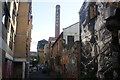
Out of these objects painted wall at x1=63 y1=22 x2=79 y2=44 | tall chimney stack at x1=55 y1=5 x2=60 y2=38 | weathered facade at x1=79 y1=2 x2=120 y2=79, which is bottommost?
weathered facade at x1=79 y1=2 x2=120 y2=79

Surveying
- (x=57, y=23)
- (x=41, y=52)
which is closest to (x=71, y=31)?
(x=57, y=23)

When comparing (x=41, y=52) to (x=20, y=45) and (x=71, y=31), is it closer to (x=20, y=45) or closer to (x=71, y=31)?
(x=20, y=45)

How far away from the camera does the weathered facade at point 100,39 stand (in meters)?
8.05

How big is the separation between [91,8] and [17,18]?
1364 centimetres

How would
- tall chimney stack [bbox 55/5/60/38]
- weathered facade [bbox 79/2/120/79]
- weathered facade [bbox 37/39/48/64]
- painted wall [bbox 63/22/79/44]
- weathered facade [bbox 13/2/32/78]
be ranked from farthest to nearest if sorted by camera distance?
weathered facade [bbox 37/39/48/64]
tall chimney stack [bbox 55/5/60/38]
weathered facade [bbox 13/2/32/78]
painted wall [bbox 63/22/79/44]
weathered facade [bbox 79/2/120/79]

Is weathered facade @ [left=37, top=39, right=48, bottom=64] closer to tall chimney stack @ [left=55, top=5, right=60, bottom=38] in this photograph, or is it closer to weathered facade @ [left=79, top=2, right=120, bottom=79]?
tall chimney stack @ [left=55, top=5, right=60, bottom=38]

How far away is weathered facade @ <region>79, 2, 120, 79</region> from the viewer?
8.05 m

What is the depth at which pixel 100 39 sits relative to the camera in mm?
10117

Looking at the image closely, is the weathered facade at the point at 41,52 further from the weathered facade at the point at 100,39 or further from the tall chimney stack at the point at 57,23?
the weathered facade at the point at 100,39

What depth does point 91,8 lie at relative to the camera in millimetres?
12430

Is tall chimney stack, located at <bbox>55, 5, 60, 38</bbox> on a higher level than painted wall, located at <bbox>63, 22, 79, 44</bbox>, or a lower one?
higher

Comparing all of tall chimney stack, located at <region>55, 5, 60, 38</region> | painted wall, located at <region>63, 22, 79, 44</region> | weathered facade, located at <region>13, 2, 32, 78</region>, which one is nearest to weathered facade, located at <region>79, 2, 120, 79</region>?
painted wall, located at <region>63, 22, 79, 44</region>

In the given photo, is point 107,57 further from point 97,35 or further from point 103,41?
point 97,35

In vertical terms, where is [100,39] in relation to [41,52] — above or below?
below
